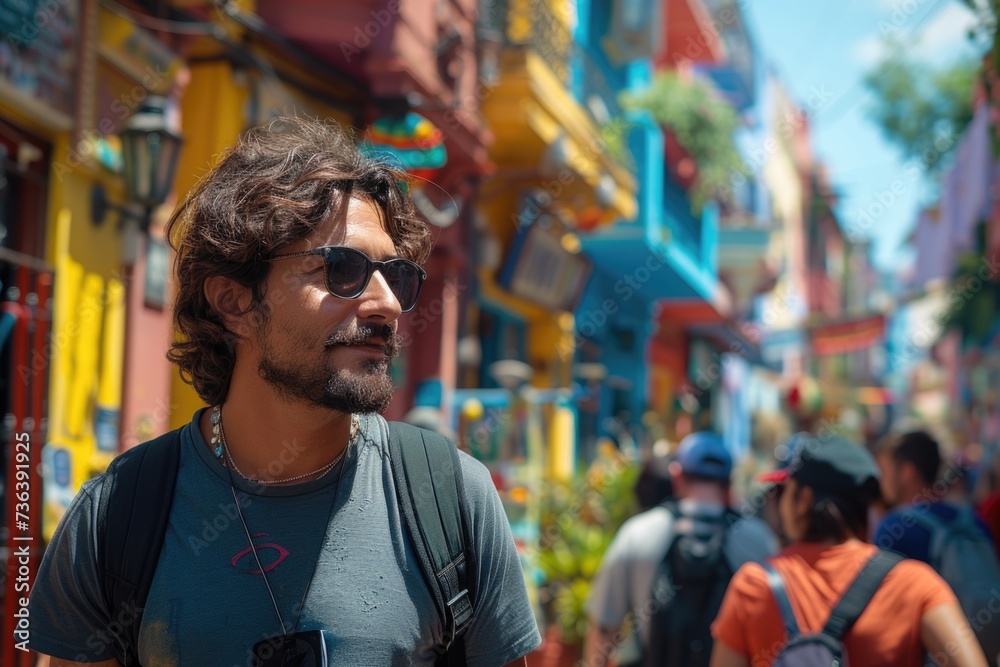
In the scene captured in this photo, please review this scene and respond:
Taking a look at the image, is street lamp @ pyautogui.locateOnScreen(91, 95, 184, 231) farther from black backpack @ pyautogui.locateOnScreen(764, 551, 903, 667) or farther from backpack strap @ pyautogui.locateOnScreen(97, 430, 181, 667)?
backpack strap @ pyautogui.locateOnScreen(97, 430, 181, 667)

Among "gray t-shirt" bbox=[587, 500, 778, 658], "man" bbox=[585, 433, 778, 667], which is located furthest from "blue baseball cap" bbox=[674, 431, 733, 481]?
"gray t-shirt" bbox=[587, 500, 778, 658]

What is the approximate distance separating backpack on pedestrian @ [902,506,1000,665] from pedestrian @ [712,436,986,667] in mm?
1240

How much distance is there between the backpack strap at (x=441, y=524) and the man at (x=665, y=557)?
2466mm

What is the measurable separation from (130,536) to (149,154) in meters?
4.68

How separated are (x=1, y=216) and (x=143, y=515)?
4.76 m

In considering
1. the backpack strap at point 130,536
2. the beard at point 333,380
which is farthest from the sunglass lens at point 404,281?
the backpack strap at point 130,536

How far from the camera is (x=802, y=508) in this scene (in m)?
3.48

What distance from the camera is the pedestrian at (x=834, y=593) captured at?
10.2 feet

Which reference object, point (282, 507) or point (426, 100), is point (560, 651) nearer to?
point (426, 100)

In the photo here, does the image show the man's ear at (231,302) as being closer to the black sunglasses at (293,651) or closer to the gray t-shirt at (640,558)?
the black sunglasses at (293,651)

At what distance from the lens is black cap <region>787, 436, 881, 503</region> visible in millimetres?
3451

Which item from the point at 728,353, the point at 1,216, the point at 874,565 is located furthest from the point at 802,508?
the point at 728,353

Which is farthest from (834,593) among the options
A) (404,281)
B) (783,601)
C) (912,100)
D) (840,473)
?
(912,100)

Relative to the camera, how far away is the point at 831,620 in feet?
10.4
